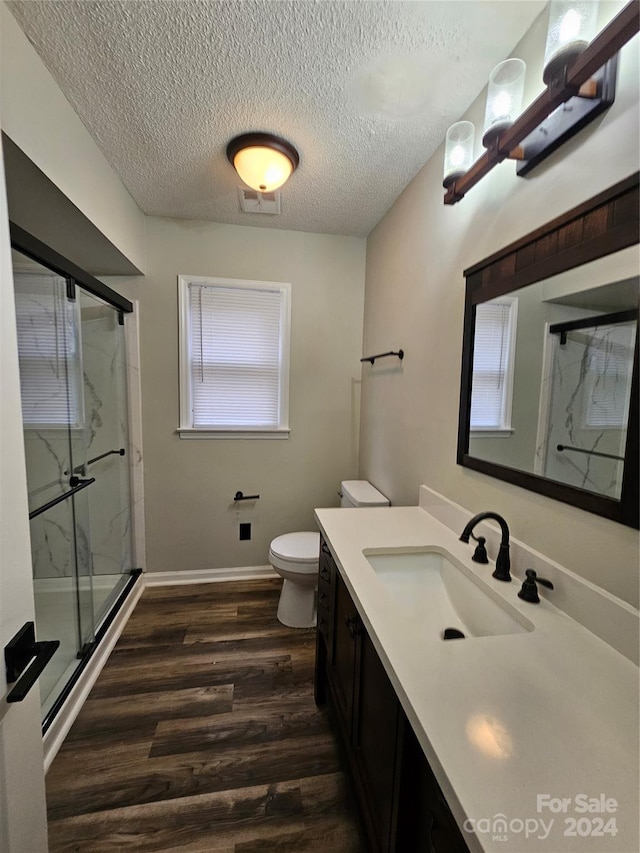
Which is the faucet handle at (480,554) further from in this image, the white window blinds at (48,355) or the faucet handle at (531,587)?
the white window blinds at (48,355)

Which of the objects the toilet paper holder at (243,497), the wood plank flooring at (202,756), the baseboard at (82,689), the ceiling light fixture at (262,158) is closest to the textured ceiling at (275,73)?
the ceiling light fixture at (262,158)

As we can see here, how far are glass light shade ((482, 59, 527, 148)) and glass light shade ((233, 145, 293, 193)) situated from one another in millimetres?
901

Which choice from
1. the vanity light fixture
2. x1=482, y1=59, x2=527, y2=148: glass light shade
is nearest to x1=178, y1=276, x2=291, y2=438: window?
x1=482, y1=59, x2=527, y2=148: glass light shade

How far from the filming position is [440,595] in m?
1.19

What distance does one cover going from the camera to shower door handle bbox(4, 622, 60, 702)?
0.65m

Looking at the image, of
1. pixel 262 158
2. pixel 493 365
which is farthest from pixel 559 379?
pixel 262 158

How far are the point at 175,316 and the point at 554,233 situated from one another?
7.07ft

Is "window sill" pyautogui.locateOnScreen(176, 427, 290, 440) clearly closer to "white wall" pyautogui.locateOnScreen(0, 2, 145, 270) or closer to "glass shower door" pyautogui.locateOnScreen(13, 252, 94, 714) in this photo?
"glass shower door" pyautogui.locateOnScreen(13, 252, 94, 714)

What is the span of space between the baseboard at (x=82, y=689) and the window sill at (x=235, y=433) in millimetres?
1113

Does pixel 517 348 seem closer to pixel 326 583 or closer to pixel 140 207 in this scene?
pixel 326 583

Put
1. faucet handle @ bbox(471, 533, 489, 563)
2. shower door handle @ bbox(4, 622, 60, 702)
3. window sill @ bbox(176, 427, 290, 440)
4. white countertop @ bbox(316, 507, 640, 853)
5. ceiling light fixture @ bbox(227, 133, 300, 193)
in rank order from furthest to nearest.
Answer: window sill @ bbox(176, 427, 290, 440)
ceiling light fixture @ bbox(227, 133, 300, 193)
faucet handle @ bbox(471, 533, 489, 563)
shower door handle @ bbox(4, 622, 60, 702)
white countertop @ bbox(316, 507, 640, 853)

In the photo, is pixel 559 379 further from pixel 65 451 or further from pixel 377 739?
pixel 65 451

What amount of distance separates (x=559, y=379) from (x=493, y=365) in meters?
0.30

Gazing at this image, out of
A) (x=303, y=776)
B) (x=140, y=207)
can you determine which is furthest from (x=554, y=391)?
(x=140, y=207)
